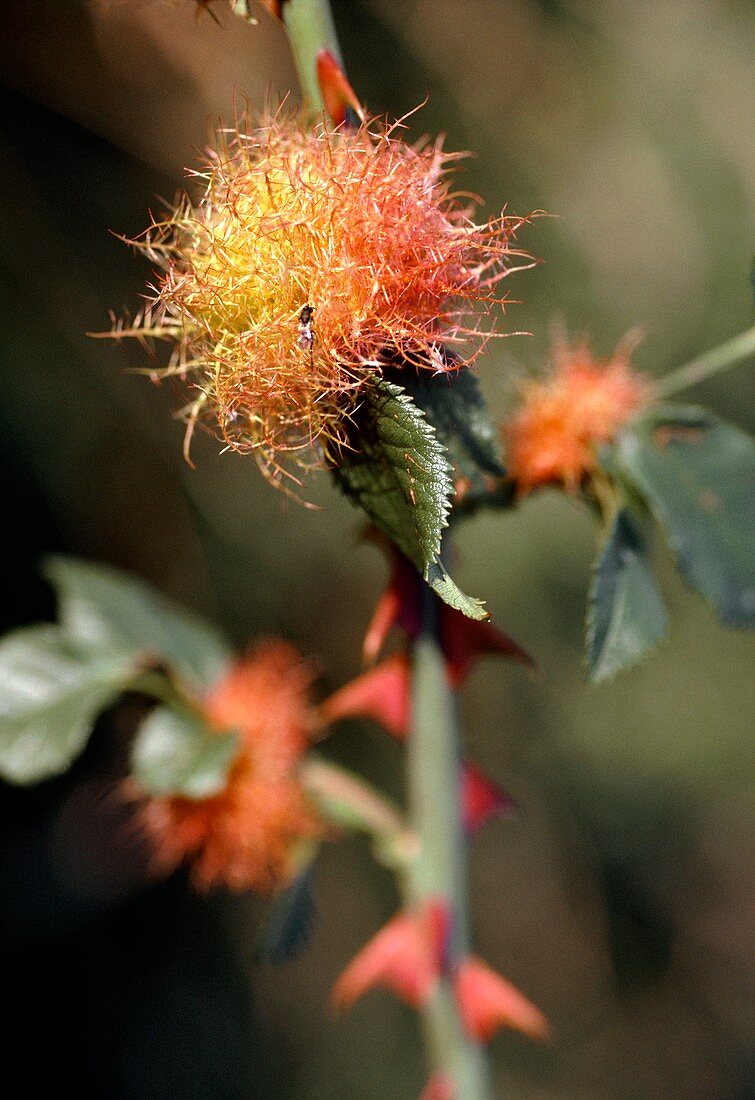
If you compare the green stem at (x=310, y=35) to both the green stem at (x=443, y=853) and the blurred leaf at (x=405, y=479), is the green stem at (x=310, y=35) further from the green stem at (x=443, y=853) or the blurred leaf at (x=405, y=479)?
the green stem at (x=443, y=853)

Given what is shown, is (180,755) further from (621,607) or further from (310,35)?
(310,35)

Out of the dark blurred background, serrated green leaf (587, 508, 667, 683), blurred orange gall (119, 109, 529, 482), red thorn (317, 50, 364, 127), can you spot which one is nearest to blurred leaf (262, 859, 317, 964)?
serrated green leaf (587, 508, 667, 683)

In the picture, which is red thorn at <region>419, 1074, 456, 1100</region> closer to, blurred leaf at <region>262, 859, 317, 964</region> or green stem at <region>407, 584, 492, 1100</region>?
green stem at <region>407, 584, 492, 1100</region>

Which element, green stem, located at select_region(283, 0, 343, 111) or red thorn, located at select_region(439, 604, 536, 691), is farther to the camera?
red thorn, located at select_region(439, 604, 536, 691)

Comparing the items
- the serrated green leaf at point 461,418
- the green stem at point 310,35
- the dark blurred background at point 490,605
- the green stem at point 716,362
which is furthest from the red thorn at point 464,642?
the dark blurred background at point 490,605

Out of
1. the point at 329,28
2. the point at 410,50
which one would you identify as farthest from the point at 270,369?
the point at 410,50

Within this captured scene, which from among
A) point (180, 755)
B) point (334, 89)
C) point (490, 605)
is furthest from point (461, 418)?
point (490, 605)

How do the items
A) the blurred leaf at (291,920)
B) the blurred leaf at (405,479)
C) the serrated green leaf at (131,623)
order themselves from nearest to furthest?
the blurred leaf at (405,479), the blurred leaf at (291,920), the serrated green leaf at (131,623)
